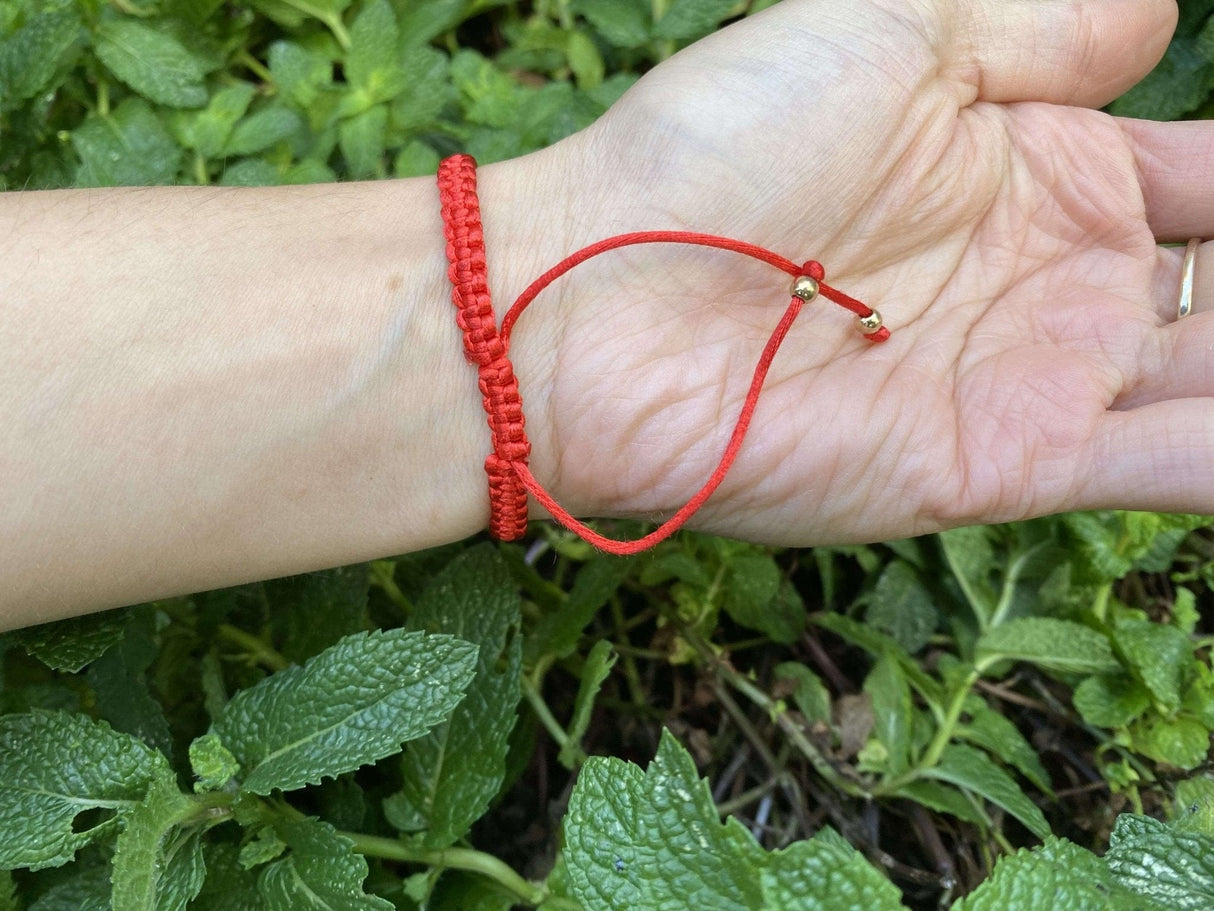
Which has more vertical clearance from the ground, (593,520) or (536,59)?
(536,59)

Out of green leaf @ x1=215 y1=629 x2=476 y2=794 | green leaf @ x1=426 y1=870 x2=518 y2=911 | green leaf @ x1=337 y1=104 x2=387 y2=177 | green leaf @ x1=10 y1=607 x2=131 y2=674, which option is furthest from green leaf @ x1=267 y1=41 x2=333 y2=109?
green leaf @ x1=426 y1=870 x2=518 y2=911

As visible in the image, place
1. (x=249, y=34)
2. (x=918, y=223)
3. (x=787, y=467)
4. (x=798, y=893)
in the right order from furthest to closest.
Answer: (x=249, y=34)
(x=918, y=223)
(x=787, y=467)
(x=798, y=893)

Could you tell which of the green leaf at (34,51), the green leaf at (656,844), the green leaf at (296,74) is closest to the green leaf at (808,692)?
the green leaf at (656,844)

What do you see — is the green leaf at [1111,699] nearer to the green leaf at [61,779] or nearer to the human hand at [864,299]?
the human hand at [864,299]

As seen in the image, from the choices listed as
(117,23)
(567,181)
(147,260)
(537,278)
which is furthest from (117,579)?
(117,23)

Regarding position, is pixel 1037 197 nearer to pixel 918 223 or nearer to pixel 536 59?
pixel 918 223

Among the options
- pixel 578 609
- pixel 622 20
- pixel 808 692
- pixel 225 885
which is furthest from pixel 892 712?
pixel 622 20
